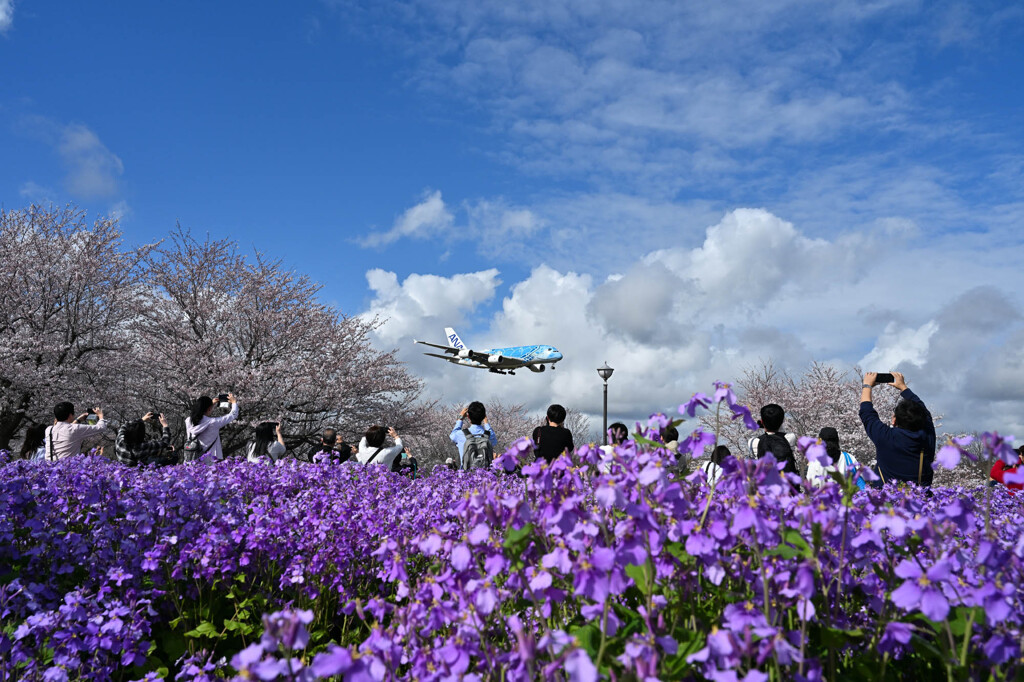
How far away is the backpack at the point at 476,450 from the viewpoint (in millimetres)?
9375

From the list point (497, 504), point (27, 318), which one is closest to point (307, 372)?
point (27, 318)

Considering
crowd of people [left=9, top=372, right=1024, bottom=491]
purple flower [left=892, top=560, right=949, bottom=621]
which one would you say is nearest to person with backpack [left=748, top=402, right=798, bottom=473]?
crowd of people [left=9, top=372, right=1024, bottom=491]

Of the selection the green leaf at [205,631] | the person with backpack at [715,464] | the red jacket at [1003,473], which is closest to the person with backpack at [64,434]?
the green leaf at [205,631]

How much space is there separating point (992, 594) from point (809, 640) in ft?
2.04

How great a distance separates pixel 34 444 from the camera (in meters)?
9.85

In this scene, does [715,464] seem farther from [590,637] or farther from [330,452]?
[330,452]

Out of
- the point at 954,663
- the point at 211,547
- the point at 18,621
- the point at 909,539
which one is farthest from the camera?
the point at 211,547

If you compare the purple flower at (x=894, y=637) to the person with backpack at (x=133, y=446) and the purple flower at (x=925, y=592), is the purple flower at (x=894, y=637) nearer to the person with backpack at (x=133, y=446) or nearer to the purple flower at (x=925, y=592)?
the purple flower at (x=925, y=592)

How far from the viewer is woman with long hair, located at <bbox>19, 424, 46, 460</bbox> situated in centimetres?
962

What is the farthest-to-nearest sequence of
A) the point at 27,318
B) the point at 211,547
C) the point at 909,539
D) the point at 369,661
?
the point at 27,318, the point at 211,547, the point at 909,539, the point at 369,661

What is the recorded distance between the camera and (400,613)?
71.5 inches

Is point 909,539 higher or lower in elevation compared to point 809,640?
higher

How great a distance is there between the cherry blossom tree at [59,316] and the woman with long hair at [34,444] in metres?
10.4

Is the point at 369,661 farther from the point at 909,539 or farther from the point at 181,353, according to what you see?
the point at 181,353
